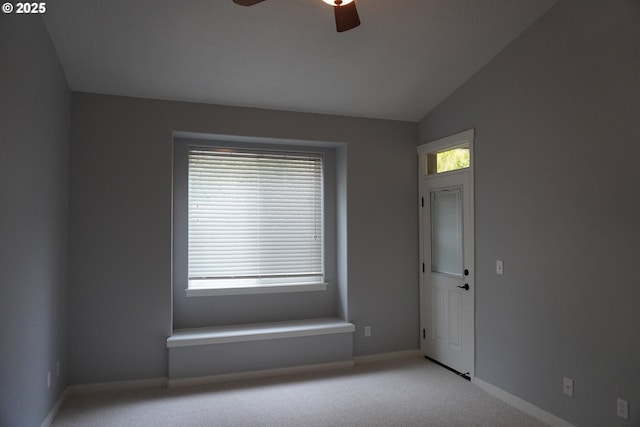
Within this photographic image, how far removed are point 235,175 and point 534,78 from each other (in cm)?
299

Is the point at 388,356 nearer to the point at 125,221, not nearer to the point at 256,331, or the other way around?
the point at 256,331

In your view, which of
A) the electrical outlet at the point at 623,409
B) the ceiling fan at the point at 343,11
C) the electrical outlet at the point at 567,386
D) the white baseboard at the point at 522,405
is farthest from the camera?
the white baseboard at the point at 522,405

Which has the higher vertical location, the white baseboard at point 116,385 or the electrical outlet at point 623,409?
the electrical outlet at point 623,409

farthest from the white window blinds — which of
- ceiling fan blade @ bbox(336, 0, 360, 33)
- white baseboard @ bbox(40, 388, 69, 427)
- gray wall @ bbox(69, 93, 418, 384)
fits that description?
Result: ceiling fan blade @ bbox(336, 0, 360, 33)

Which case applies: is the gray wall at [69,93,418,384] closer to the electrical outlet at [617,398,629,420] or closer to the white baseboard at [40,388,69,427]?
the white baseboard at [40,388,69,427]

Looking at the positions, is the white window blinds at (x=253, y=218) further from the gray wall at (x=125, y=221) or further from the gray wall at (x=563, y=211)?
the gray wall at (x=563, y=211)

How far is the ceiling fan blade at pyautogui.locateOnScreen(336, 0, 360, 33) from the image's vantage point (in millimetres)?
2439

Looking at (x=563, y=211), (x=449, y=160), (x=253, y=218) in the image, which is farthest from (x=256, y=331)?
(x=563, y=211)

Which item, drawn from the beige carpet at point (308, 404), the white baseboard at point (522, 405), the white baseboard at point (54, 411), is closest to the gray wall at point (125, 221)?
the white baseboard at point (54, 411)

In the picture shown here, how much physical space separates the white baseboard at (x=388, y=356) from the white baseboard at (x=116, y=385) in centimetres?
200

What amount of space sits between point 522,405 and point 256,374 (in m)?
2.38

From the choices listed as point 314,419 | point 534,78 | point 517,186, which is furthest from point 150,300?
point 534,78

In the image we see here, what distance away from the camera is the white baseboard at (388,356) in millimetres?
4616

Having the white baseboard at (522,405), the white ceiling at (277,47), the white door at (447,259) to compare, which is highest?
the white ceiling at (277,47)
